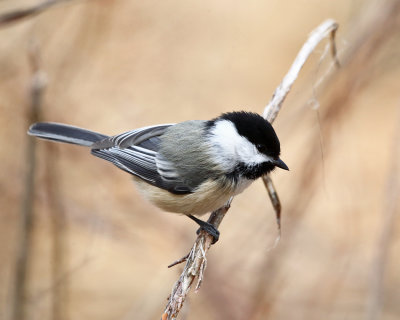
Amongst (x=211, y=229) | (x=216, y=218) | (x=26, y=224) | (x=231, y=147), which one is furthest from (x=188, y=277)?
(x=26, y=224)

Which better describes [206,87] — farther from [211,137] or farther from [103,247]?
[211,137]

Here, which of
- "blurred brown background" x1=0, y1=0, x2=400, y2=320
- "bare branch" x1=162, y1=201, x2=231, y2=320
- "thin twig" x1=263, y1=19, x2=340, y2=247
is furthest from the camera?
"blurred brown background" x1=0, y1=0, x2=400, y2=320

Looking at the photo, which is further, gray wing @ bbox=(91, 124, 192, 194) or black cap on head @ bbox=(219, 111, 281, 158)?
gray wing @ bbox=(91, 124, 192, 194)

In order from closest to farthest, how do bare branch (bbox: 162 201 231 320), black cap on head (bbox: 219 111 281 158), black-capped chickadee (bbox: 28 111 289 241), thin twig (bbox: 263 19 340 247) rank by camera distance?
bare branch (bbox: 162 201 231 320)
thin twig (bbox: 263 19 340 247)
black cap on head (bbox: 219 111 281 158)
black-capped chickadee (bbox: 28 111 289 241)

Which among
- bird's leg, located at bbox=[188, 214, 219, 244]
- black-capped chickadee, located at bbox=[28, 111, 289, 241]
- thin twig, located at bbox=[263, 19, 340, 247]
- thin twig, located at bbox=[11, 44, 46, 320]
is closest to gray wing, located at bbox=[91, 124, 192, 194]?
black-capped chickadee, located at bbox=[28, 111, 289, 241]

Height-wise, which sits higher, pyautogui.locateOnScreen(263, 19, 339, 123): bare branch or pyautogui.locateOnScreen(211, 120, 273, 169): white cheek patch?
pyautogui.locateOnScreen(263, 19, 339, 123): bare branch

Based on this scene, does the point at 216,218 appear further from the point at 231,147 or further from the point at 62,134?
the point at 62,134

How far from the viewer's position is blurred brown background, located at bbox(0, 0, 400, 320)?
245 cm

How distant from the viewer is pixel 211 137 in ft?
7.92

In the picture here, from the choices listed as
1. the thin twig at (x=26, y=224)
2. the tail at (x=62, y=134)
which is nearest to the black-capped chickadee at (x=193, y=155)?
the tail at (x=62, y=134)

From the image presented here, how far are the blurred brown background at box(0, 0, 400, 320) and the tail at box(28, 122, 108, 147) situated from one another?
0.10 meters

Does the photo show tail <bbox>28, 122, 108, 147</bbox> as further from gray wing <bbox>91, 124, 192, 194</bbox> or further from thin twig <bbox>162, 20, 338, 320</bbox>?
thin twig <bbox>162, 20, 338, 320</bbox>

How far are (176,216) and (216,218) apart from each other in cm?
143

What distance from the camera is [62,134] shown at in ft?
8.51
